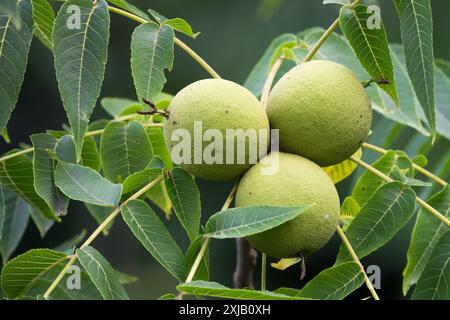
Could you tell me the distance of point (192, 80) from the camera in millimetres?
7953

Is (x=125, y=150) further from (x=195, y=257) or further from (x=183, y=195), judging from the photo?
(x=195, y=257)

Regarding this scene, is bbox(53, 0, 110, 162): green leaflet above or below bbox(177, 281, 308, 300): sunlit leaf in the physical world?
above

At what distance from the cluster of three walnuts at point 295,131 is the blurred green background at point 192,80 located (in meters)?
5.01

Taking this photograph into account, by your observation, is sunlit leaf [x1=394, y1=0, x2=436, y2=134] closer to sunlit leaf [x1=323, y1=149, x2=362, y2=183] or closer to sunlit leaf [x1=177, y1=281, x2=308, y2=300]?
sunlit leaf [x1=323, y1=149, x2=362, y2=183]

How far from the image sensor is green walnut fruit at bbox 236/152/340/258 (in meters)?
1.66

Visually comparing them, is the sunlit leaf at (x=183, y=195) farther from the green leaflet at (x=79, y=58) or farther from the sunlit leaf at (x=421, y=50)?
the sunlit leaf at (x=421, y=50)

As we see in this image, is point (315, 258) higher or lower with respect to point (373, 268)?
lower

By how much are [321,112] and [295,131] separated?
0.27ft

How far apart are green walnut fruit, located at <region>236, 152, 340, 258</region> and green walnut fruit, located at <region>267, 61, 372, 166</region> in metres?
0.08

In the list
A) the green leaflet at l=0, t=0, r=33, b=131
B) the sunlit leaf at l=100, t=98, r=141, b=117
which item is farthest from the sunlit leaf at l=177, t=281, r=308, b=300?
the sunlit leaf at l=100, t=98, r=141, b=117
